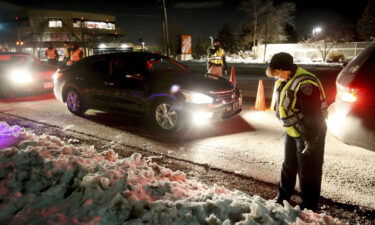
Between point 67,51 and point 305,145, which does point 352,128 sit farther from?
point 67,51

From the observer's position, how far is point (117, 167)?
3816mm

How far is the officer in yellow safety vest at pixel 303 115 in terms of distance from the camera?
111 inches

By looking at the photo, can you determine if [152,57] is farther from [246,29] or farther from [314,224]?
[246,29]

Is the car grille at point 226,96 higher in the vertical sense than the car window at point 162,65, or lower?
lower

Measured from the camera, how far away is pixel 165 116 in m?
6.24

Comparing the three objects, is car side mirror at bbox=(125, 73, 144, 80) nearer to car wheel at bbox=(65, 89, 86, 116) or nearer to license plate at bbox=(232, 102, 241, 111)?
car wheel at bbox=(65, 89, 86, 116)

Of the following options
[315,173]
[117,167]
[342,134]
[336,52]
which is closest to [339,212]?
[315,173]

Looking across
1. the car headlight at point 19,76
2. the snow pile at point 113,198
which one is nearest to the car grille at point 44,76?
the car headlight at point 19,76

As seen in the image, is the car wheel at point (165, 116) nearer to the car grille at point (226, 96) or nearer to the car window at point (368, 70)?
the car grille at point (226, 96)

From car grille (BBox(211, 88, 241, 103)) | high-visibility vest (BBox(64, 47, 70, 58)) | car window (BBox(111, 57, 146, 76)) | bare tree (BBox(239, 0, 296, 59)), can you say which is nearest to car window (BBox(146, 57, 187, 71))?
car window (BBox(111, 57, 146, 76))

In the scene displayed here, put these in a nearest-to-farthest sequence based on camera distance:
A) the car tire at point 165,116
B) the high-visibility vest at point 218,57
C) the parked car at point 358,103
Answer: the parked car at point 358,103
the car tire at point 165,116
the high-visibility vest at point 218,57

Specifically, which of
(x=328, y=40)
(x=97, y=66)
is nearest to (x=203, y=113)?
(x=97, y=66)

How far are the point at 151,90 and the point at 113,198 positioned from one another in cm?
353

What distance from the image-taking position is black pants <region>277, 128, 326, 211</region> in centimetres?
297
